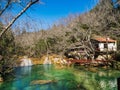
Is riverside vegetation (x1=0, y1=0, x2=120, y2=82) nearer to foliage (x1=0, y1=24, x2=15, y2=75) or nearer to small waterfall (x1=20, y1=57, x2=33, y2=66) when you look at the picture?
foliage (x1=0, y1=24, x2=15, y2=75)

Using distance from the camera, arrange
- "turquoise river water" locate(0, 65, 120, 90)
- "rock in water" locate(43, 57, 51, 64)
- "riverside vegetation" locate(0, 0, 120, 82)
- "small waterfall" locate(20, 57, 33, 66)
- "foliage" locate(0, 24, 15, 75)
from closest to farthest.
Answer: "turquoise river water" locate(0, 65, 120, 90)
"foliage" locate(0, 24, 15, 75)
"riverside vegetation" locate(0, 0, 120, 82)
"small waterfall" locate(20, 57, 33, 66)
"rock in water" locate(43, 57, 51, 64)

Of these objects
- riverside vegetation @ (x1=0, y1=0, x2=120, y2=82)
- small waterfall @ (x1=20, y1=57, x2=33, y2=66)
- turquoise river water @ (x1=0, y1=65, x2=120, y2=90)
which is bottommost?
turquoise river water @ (x1=0, y1=65, x2=120, y2=90)

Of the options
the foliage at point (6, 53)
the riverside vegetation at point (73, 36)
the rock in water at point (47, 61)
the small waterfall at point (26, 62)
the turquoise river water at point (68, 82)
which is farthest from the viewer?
the rock in water at point (47, 61)

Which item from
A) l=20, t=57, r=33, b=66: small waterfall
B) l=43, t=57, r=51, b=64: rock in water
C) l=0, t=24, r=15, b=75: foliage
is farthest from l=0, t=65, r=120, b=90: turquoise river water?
l=43, t=57, r=51, b=64: rock in water

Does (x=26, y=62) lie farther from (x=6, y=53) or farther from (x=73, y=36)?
(x=6, y=53)

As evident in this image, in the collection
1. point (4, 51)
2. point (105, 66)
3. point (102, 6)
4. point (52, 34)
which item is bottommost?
point (105, 66)

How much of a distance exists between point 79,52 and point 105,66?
715 centimetres

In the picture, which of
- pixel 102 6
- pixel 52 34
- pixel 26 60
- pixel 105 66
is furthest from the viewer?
pixel 52 34

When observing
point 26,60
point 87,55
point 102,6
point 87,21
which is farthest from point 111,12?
point 26,60

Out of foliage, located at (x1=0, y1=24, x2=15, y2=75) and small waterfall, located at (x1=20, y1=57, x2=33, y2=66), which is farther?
small waterfall, located at (x1=20, y1=57, x2=33, y2=66)

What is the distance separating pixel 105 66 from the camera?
93.7ft

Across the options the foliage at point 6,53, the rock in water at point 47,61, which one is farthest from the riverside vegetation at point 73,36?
the rock in water at point 47,61

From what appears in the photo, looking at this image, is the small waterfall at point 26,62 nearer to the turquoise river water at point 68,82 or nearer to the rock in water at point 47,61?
the rock in water at point 47,61

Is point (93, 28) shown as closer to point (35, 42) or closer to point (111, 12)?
point (111, 12)
